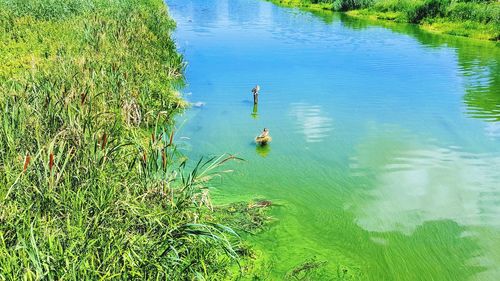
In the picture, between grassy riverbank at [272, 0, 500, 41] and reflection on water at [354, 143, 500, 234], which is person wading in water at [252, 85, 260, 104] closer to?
reflection on water at [354, 143, 500, 234]

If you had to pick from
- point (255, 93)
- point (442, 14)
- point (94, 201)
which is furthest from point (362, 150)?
point (442, 14)

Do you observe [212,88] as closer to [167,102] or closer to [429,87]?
[167,102]

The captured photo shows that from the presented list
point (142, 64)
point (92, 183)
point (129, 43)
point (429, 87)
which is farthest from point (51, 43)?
point (429, 87)

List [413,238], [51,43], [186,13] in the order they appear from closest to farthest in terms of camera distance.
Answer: [413,238] → [51,43] → [186,13]

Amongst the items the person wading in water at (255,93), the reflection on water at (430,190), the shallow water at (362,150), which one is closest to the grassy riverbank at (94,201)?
the shallow water at (362,150)

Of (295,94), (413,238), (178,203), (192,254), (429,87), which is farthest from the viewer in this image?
(429,87)

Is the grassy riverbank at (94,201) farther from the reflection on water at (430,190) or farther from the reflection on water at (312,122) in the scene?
the reflection on water at (312,122)

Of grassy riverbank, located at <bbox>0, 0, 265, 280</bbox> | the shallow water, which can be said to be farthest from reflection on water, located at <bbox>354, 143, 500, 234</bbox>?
grassy riverbank, located at <bbox>0, 0, 265, 280</bbox>

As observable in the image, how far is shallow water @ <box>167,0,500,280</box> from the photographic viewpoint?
556cm

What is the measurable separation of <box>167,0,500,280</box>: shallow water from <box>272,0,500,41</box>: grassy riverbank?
5.26 metres

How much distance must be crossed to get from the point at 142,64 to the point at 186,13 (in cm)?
2301

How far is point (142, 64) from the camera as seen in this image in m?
10.3

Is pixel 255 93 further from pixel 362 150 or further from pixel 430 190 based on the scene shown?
pixel 430 190

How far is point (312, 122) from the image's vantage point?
10227 millimetres
